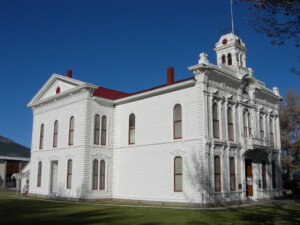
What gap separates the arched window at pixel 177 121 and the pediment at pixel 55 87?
8.08 m

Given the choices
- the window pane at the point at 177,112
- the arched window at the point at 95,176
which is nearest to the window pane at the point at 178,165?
the window pane at the point at 177,112

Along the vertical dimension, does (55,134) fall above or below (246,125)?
below

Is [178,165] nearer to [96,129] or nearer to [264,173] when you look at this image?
[96,129]

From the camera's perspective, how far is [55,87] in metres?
34.3

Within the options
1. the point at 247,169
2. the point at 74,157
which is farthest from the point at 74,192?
the point at 247,169

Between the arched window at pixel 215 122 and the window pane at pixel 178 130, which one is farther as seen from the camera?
the window pane at pixel 178 130

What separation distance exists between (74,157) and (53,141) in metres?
4.75

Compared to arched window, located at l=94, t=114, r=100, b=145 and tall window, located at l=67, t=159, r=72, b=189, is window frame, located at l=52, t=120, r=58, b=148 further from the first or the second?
arched window, located at l=94, t=114, r=100, b=145

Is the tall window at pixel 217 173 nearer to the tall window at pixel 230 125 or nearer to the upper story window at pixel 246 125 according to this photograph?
the tall window at pixel 230 125

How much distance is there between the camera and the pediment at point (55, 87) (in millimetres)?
31456

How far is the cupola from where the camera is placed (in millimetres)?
29827

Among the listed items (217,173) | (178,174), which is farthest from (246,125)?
(178,174)

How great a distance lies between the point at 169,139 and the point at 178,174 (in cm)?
281

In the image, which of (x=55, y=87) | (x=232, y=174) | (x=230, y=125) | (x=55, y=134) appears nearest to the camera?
(x=232, y=174)
